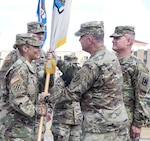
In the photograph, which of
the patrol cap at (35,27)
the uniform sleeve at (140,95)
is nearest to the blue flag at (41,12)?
the patrol cap at (35,27)

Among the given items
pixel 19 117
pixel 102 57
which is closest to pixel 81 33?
pixel 102 57

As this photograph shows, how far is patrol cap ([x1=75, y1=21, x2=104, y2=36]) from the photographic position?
5253 millimetres

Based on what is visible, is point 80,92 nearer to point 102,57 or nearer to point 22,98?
point 102,57

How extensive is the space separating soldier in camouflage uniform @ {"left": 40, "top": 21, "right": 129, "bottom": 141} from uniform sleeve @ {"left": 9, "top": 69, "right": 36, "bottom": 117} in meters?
0.46

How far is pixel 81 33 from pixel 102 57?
34cm

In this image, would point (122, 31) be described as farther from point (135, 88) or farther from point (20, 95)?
point (20, 95)

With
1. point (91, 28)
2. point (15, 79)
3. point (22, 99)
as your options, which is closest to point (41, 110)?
point (22, 99)

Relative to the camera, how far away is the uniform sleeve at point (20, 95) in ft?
18.3

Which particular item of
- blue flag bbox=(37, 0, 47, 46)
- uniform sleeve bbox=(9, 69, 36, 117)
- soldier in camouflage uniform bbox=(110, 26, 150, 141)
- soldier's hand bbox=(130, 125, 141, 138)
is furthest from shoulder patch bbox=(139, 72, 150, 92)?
blue flag bbox=(37, 0, 47, 46)

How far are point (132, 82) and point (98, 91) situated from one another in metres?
1.11

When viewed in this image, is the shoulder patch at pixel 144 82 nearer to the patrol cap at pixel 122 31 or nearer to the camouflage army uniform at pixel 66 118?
the patrol cap at pixel 122 31

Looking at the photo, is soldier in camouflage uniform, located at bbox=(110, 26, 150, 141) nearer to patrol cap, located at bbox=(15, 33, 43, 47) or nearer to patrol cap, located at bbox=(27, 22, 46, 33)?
patrol cap, located at bbox=(15, 33, 43, 47)

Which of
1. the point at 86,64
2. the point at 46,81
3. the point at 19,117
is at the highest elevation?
the point at 86,64

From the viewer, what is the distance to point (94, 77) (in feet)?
16.8
